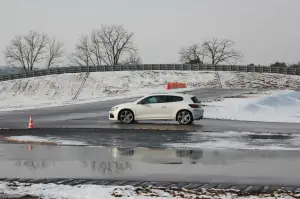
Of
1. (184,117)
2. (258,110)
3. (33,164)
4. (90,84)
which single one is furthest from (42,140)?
(90,84)

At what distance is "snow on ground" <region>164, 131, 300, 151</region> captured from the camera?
13.2m

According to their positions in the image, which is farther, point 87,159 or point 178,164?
point 87,159

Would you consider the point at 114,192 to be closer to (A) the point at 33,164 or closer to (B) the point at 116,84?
(A) the point at 33,164

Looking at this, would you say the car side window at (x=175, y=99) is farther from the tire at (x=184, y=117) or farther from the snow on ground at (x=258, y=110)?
the snow on ground at (x=258, y=110)

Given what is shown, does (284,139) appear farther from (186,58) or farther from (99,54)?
(186,58)

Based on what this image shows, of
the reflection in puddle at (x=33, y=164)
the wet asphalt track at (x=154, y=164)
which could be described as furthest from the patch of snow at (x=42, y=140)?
the reflection in puddle at (x=33, y=164)

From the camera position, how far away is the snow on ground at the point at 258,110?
970 inches

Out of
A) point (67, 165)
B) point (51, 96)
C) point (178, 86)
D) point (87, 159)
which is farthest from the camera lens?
point (51, 96)

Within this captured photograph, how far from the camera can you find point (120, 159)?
11.1 m

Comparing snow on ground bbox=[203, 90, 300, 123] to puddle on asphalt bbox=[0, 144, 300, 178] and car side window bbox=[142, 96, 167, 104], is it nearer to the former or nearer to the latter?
car side window bbox=[142, 96, 167, 104]

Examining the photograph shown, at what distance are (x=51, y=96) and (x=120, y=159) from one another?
54.0m

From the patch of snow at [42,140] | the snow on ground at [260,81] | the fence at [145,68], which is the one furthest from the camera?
the fence at [145,68]

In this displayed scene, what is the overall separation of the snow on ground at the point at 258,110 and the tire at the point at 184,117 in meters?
4.60

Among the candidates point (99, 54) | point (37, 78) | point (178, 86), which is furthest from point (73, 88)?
point (99, 54)
